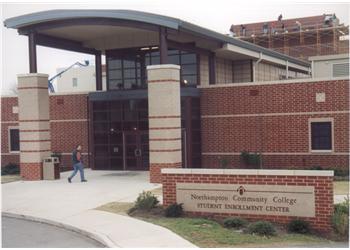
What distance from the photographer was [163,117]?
836 inches

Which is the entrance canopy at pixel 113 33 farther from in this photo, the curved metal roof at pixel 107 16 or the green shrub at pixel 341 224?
the green shrub at pixel 341 224

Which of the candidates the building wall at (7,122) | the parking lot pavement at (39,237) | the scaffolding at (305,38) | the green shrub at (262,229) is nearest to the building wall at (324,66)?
the building wall at (7,122)

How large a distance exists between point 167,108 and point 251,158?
19.4 ft

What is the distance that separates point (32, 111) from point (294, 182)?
14576 millimetres

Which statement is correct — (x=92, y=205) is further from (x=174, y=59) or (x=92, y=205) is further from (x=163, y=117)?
(x=174, y=59)

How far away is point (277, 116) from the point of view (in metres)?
25.0

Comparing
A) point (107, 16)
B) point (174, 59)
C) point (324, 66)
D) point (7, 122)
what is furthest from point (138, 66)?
point (324, 66)

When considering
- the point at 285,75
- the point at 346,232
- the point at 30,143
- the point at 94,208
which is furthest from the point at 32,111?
the point at 285,75

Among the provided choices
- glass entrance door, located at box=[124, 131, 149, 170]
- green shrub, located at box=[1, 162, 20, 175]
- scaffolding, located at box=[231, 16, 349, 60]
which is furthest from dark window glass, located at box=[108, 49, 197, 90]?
scaffolding, located at box=[231, 16, 349, 60]

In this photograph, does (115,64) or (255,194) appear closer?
(255,194)

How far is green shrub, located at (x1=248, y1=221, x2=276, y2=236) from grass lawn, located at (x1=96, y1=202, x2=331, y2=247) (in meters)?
0.17

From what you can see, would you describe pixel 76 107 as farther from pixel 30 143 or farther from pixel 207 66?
pixel 207 66

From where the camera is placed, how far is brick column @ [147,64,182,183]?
21156 millimetres

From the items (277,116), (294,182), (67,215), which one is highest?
(277,116)
